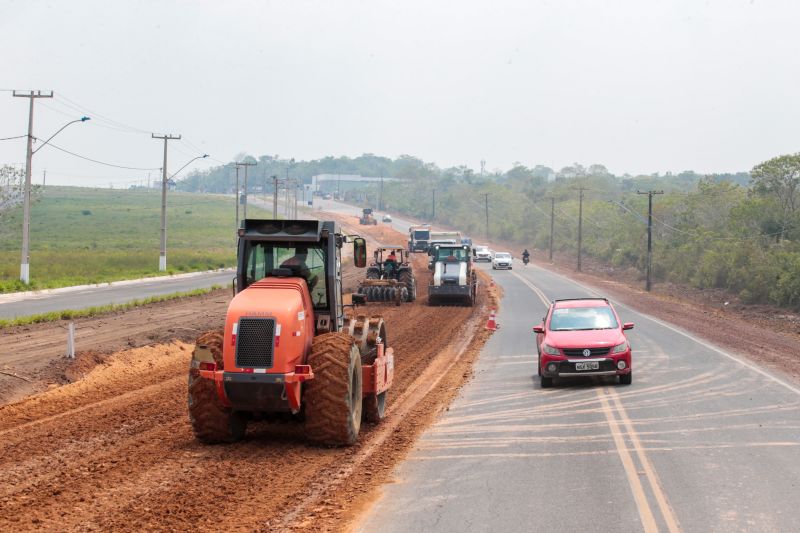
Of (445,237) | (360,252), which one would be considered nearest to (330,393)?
(360,252)

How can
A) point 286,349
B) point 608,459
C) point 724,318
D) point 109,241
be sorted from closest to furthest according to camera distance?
point 286,349, point 608,459, point 724,318, point 109,241

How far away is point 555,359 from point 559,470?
765 centimetres

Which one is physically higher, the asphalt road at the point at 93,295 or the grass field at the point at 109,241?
the grass field at the point at 109,241

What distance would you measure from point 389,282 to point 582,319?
22.0 meters

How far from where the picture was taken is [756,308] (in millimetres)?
51062

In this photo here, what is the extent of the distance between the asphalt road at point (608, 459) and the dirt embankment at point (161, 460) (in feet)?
1.95

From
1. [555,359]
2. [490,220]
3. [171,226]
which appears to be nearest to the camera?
[555,359]

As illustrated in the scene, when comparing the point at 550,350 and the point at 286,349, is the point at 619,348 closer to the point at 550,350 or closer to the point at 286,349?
the point at 550,350

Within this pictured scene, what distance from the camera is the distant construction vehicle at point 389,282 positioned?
4206 centimetres

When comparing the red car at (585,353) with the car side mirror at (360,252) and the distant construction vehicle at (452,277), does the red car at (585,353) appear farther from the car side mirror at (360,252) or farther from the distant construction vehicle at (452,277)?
the distant construction vehicle at (452,277)

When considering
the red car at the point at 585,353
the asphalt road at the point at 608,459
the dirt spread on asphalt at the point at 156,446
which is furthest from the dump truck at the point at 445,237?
the red car at the point at 585,353

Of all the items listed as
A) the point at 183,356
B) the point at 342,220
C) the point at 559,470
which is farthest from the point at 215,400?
the point at 342,220

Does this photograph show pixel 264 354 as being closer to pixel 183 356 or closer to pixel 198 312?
pixel 183 356

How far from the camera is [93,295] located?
42.7 m
